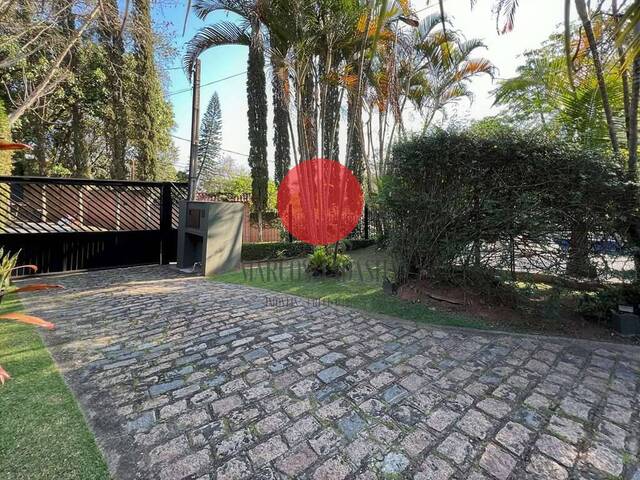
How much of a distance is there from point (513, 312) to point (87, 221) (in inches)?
318

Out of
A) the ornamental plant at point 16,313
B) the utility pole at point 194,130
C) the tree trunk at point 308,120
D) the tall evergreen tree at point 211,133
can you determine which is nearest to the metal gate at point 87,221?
the utility pole at point 194,130

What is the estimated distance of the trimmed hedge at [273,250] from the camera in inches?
318

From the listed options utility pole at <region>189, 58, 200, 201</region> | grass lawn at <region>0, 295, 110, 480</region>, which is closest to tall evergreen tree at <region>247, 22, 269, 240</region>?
utility pole at <region>189, 58, 200, 201</region>

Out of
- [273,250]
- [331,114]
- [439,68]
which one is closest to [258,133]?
[331,114]

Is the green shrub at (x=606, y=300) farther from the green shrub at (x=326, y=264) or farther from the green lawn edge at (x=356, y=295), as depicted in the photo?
the green shrub at (x=326, y=264)

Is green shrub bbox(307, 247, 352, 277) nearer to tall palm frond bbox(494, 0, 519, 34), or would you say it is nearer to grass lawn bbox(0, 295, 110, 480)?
grass lawn bbox(0, 295, 110, 480)

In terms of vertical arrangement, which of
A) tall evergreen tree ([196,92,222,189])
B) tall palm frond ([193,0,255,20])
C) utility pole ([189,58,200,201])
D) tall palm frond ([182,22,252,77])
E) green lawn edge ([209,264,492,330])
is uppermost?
tall evergreen tree ([196,92,222,189])

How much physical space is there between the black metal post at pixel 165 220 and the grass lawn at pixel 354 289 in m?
2.03

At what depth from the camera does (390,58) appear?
662 centimetres

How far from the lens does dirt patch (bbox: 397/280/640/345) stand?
3221 millimetres

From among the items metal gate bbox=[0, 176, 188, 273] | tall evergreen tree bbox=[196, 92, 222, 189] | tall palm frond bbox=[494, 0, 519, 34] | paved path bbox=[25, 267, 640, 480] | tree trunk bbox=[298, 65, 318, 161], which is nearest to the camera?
paved path bbox=[25, 267, 640, 480]

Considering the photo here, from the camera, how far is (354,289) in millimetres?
5051

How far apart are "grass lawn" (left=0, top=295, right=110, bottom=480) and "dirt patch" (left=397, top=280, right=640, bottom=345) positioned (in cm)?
372

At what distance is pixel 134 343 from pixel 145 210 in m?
5.09
